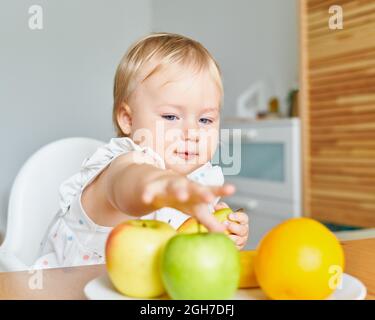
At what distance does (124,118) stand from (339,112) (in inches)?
62.3

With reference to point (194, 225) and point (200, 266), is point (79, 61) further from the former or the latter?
point (200, 266)

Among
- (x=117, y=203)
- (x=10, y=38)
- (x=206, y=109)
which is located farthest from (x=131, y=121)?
(x=10, y=38)

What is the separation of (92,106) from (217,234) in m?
2.46

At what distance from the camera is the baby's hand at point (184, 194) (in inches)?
13.1

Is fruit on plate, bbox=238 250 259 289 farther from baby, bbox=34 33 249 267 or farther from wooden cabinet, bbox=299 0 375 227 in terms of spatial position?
wooden cabinet, bbox=299 0 375 227

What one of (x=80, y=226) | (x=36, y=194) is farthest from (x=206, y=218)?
(x=36, y=194)

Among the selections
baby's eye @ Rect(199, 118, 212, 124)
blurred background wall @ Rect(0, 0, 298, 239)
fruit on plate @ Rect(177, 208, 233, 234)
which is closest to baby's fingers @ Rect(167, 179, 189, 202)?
fruit on plate @ Rect(177, 208, 233, 234)

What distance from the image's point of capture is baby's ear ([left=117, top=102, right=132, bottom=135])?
3.16 ft

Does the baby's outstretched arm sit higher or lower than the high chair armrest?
higher

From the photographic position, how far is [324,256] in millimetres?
432

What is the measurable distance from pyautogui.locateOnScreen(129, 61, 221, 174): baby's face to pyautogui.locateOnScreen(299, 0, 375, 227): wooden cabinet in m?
1.43

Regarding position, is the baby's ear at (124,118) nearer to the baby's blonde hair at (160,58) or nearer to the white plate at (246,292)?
the baby's blonde hair at (160,58)

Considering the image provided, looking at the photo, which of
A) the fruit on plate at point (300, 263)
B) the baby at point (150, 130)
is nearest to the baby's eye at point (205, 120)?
the baby at point (150, 130)

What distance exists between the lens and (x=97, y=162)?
2.92 feet
